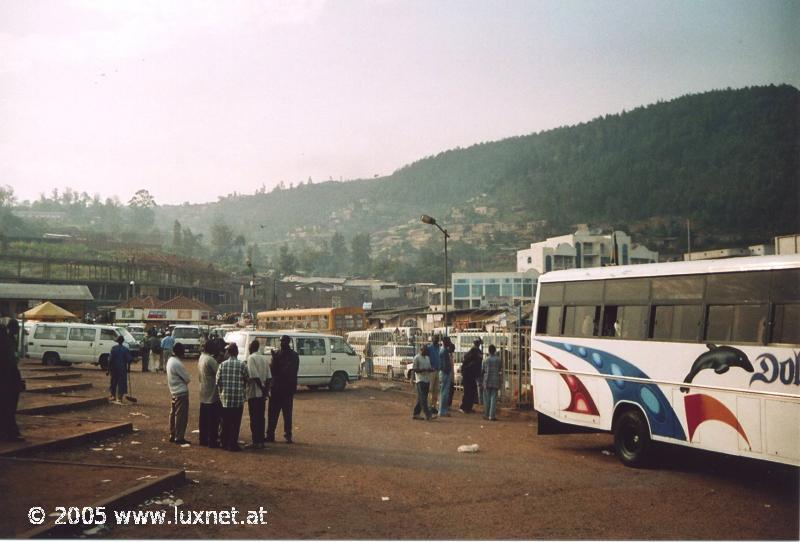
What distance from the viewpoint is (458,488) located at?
8.90 metres

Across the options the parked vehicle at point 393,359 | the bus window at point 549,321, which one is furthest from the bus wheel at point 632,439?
the parked vehicle at point 393,359

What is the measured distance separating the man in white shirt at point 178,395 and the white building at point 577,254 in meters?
82.9

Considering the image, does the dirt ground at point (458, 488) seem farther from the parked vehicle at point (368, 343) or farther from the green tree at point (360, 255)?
the green tree at point (360, 255)

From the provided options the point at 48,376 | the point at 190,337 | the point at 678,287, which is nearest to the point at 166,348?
the point at 48,376

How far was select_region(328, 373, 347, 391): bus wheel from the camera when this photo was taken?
23328mm

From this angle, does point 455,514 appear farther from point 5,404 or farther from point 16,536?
point 5,404

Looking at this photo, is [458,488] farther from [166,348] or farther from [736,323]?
[166,348]

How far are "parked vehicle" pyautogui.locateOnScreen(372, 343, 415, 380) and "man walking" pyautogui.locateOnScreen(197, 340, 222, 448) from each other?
646 inches

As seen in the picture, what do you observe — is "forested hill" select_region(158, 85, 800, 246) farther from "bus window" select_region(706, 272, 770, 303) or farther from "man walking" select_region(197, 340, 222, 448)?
"man walking" select_region(197, 340, 222, 448)

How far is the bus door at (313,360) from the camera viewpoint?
22328mm

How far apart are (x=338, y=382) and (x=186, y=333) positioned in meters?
16.9

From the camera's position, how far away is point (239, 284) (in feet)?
367

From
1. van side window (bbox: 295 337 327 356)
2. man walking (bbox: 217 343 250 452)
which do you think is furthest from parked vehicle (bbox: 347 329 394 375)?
man walking (bbox: 217 343 250 452)

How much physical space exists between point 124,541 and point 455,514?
3446 millimetres
